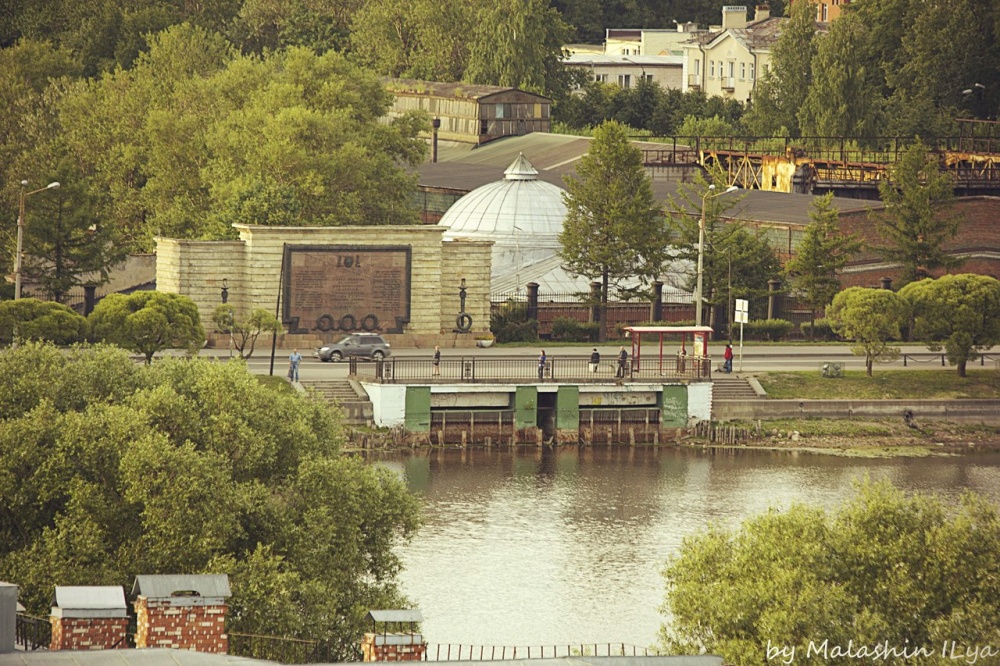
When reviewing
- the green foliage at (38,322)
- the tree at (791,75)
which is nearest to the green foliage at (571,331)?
the green foliage at (38,322)

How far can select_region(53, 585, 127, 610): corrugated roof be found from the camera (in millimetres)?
30094

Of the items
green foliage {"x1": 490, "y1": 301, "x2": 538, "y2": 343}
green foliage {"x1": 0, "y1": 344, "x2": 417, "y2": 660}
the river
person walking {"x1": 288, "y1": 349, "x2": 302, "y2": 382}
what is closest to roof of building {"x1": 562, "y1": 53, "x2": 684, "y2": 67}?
green foliage {"x1": 490, "y1": 301, "x2": 538, "y2": 343}

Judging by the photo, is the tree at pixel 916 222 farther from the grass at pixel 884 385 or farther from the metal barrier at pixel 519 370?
the metal barrier at pixel 519 370

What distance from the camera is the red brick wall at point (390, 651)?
104ft

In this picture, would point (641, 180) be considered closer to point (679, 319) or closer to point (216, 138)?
point (679, 319)

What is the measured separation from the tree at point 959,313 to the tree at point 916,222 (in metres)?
9.83

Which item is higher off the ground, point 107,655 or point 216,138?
point 216,138

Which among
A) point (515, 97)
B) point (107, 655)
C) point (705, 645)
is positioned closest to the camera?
point (107, 655)

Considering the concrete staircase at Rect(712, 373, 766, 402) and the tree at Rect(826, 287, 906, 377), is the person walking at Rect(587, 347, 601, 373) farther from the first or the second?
the tree at Rect(826, 287, 906, 377)

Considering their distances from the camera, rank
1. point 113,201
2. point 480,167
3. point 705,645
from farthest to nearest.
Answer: point 480,167, point 113,201, point 705,645

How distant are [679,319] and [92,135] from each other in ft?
116

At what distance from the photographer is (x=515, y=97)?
140 meters

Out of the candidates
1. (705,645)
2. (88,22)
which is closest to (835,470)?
(705,645)

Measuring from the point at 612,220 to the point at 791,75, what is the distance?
200 feet
